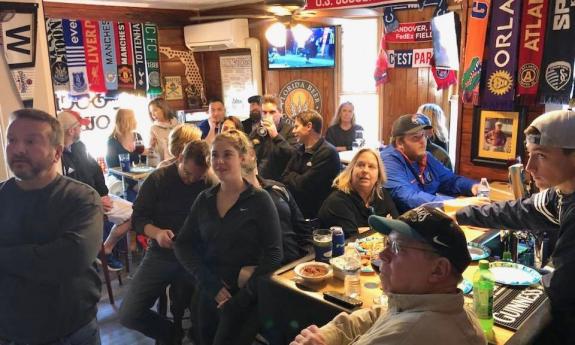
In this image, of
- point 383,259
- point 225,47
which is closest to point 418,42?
point 225,47

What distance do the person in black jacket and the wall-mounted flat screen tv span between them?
3626 millimetres

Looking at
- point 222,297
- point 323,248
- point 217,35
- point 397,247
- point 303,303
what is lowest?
point 222,297

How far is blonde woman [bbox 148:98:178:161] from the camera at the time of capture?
17.4 feet

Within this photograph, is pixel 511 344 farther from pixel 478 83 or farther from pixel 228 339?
pixel 478 83

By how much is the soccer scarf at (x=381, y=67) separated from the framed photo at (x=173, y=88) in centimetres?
326

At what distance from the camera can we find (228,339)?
237 centimetres

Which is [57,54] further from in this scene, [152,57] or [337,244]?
[337,244]

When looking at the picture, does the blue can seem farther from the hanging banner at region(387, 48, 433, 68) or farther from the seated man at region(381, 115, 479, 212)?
the hanging banner at region(387, 48, 433, 68)

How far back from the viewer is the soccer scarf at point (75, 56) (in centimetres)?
609

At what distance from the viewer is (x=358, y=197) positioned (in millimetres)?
2729

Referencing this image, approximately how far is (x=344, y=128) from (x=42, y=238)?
14.3 feet

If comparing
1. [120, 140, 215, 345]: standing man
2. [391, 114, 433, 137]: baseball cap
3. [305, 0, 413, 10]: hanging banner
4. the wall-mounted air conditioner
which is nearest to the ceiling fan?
[305, 0, 413, 10]: hanging banner

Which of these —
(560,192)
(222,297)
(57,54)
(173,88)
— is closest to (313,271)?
(222,297)

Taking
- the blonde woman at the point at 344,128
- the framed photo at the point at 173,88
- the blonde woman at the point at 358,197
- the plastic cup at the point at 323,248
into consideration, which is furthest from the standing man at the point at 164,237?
the framed photo at the point at 173,88
